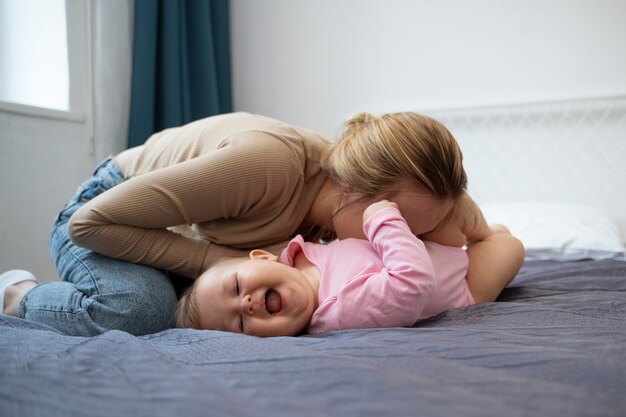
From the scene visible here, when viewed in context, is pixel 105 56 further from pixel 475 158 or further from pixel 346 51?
pixel 475 158

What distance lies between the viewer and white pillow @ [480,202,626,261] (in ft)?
5.46

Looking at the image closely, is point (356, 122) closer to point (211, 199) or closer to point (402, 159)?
point (402, 159)

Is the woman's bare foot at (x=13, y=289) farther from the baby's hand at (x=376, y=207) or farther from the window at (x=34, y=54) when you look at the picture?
the window at (x=34, y=54)

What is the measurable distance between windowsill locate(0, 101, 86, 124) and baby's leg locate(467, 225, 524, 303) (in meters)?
1.65

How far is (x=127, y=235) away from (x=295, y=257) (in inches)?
14.1

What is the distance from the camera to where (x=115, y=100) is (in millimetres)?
2170

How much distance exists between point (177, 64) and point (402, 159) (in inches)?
68.6

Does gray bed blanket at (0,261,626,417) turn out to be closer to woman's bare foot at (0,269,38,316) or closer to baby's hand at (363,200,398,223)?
baby's hand at (363,200,398,223)

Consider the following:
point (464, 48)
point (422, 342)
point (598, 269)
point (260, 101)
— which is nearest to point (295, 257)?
point (422, 342)

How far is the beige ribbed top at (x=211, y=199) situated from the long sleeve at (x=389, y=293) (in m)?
0.29

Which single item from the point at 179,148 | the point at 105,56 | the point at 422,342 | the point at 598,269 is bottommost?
the point at 598,269

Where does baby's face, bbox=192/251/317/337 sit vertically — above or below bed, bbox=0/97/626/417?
below

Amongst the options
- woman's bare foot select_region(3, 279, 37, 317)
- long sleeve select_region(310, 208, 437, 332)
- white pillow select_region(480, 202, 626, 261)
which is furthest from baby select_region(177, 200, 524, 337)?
white pillow select_region(480, 202, 626, 261)

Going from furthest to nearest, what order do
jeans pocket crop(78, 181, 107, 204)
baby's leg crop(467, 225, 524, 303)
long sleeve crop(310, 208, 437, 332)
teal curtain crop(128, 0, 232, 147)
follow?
teal curtain crop(128, 0, 232, 147) < jeans pocket crop(78, 181, 107, 204) < baby's leg crop(467, 225, 524, 303) < long sleeve crop(310, 208, 437, 332)
